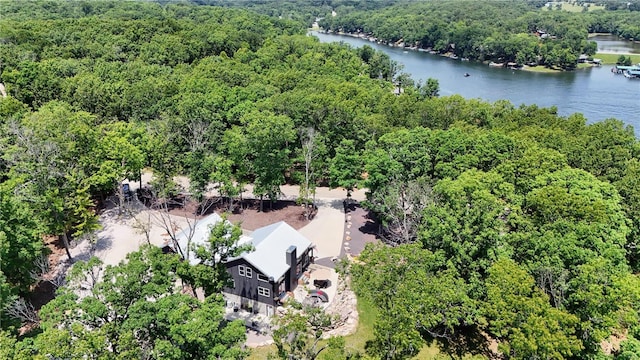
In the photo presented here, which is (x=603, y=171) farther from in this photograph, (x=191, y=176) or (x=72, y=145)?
(x=72, y=145)

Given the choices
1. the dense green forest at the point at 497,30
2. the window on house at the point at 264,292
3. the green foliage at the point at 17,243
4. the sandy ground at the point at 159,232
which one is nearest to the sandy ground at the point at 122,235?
the sandy ground at the point at 159,232

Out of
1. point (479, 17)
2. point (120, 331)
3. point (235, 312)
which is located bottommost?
point (235, 312)

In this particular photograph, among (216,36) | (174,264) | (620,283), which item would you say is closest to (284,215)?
(174,264)

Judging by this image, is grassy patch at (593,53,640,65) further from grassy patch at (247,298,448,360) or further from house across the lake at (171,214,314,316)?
house across the lake at (171,214,314,316)

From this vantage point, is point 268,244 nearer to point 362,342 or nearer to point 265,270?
point 265,270

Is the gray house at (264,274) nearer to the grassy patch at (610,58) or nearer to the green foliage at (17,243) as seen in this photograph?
the green foliage at (17,243)

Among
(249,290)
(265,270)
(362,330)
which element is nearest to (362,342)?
(362,330)
